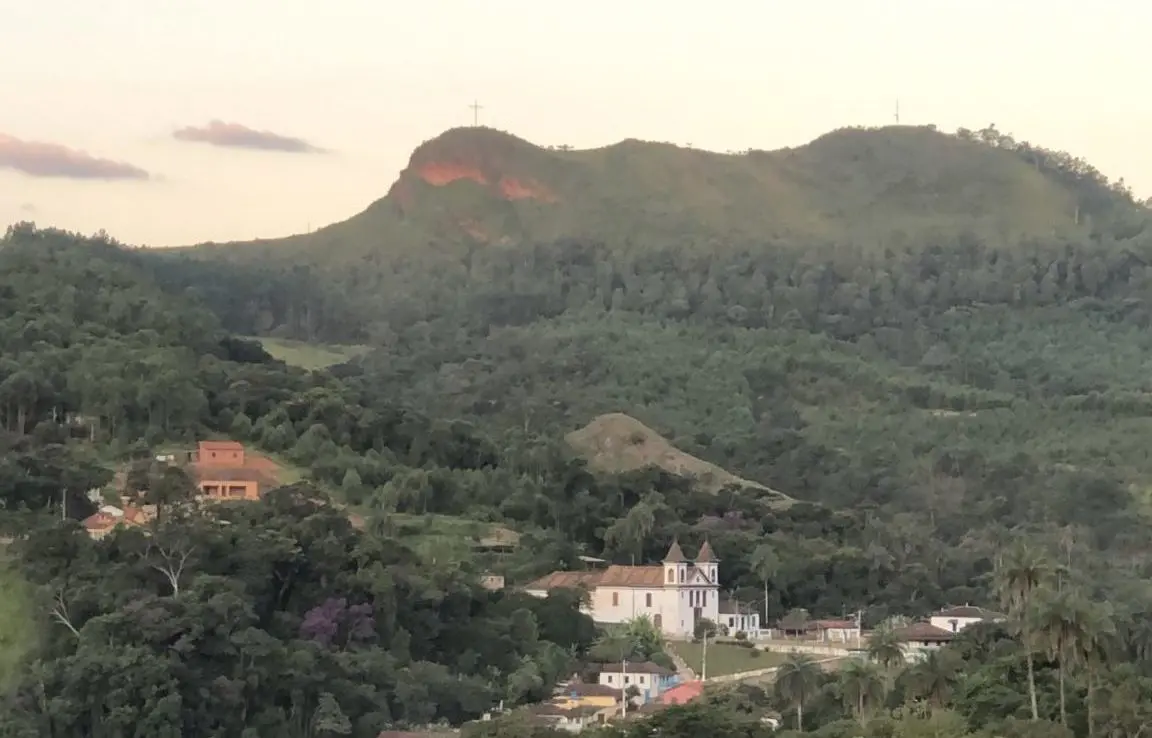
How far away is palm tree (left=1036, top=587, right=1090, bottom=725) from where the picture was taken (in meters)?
41.8

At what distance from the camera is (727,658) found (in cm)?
6462

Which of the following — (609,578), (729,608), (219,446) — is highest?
(219,446)

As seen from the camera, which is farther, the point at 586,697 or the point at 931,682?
the point at 586,697

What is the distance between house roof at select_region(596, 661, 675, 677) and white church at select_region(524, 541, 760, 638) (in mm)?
8290

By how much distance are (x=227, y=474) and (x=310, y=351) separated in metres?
62.7

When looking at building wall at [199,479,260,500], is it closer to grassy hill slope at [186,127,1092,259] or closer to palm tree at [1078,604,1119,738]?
palm tree at [1078,604,1119,738]

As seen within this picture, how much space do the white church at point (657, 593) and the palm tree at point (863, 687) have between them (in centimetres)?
2115

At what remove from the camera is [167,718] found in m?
49.2

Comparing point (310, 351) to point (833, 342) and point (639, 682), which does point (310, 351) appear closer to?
point (833, 342)

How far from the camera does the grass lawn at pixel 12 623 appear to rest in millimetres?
51938

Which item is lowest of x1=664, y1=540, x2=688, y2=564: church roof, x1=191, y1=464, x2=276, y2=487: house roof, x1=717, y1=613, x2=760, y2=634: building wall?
x1=717, y1=613, x2=760, y2=634: building wall

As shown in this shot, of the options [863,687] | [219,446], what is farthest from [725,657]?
[219,446]

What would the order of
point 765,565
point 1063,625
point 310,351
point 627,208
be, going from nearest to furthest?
point 1063,625 → point 765,565 → point 310,351 → point 627,208

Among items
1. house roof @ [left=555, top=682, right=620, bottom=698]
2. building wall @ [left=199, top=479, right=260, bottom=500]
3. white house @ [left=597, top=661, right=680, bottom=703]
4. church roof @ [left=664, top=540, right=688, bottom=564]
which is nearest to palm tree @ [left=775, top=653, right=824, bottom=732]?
white house @ [left=597, top=661, right=680, bottom=703]
